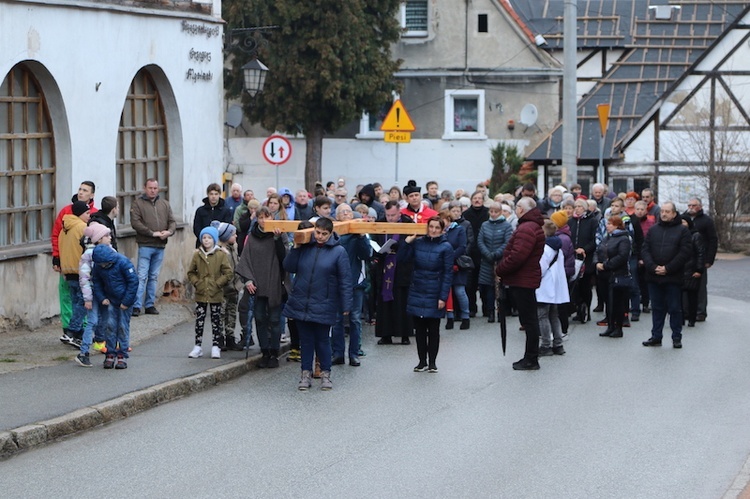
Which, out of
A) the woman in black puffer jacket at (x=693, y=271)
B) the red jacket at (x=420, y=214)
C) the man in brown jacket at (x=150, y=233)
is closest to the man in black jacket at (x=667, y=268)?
the woman in black puffer jacket at (x=693, y=271)

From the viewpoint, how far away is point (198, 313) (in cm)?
1538

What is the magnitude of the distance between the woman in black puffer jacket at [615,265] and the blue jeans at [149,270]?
593 cm

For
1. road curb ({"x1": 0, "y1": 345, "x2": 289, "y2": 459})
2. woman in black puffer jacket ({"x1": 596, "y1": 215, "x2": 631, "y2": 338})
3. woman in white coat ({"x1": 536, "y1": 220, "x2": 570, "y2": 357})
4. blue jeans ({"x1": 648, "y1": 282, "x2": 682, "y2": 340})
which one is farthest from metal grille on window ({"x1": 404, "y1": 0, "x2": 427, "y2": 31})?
road curb ({"x1": 0, "y1": 345, "x2": 289, "y2": 459})

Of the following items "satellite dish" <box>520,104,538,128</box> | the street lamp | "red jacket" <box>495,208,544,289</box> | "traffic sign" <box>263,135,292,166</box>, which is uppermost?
the street lamp

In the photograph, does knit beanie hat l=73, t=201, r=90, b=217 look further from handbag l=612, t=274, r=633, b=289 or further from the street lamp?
the street lamp

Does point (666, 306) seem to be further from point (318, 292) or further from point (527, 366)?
point (318, 292)

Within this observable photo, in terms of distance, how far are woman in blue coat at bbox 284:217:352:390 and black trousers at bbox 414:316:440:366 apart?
143 centimetres

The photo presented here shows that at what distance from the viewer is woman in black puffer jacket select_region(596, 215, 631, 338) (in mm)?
18375

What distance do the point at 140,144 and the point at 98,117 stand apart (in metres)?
1.98

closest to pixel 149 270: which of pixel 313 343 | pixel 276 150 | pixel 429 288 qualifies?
pixel 429 288

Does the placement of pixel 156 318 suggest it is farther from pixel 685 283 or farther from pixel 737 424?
pixel 737 424

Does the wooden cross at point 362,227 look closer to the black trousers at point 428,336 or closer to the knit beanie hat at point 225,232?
the black trousers at point 428,336

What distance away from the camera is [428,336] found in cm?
1512

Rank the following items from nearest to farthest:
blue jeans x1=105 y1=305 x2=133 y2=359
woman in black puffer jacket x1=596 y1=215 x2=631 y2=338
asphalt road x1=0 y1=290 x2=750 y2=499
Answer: asphalt road x1=0 y1=290 x2=750 y2=499, blue jeans x1=105 y1=305 x2=133 y2=359, woman in black puffer jacket x1=596 y1=215 x2=631 y2=338
